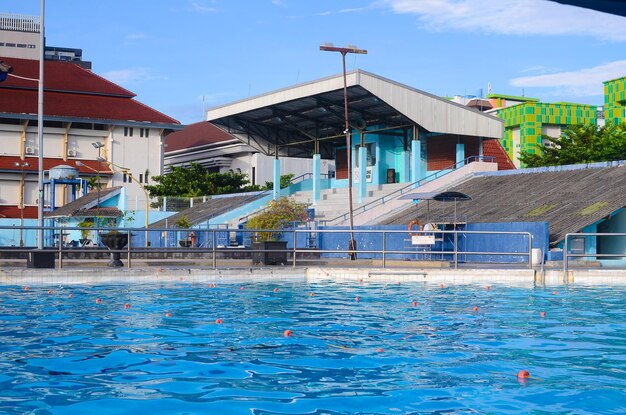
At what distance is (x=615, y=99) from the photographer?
68438mm

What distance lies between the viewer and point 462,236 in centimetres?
3061

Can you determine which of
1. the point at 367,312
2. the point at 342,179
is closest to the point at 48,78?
the point at 342,179

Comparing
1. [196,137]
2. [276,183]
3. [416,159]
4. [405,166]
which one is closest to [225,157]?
[196,137]

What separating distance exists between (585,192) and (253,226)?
61.1ft

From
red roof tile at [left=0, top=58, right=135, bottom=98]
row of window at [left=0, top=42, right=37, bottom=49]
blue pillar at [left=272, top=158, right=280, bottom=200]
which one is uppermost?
row of window at [left=0, top=42, right=37, bottom=49]

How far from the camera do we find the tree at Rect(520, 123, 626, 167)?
48.8 meters

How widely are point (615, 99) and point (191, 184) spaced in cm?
3709

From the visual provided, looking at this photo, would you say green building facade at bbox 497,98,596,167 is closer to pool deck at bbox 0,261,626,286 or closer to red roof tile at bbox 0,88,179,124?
red roof tile at bbox 0,88,179,124

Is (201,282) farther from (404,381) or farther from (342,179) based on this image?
(342,179)

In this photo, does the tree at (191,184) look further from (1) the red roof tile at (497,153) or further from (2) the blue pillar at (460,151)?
(2) the blue pillar at (460,151)

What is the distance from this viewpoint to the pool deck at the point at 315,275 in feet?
66.4

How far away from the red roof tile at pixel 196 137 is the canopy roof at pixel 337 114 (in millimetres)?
29367

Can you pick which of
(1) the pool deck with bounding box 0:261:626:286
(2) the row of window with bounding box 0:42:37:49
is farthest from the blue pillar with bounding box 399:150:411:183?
(2) the row of window with bounding box 0:42:37:49

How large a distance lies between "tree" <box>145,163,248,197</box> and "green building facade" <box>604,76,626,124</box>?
32.9 m
